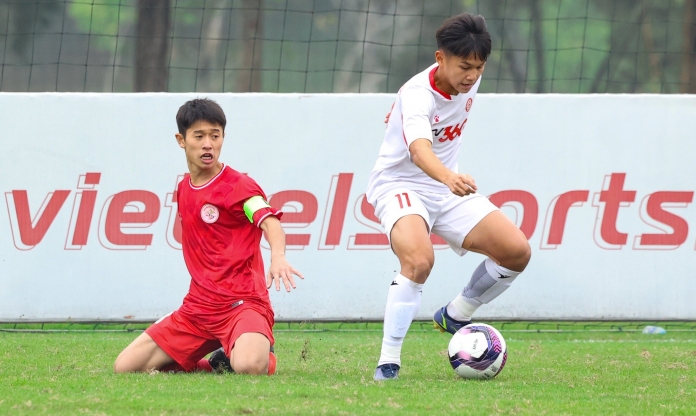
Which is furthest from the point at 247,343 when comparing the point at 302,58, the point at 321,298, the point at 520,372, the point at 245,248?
the point at 302,58

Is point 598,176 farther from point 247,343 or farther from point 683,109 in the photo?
point 247,343

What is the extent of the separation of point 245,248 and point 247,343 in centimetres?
54

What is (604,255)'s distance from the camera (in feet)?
29.3

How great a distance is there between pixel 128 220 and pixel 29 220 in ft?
2.70

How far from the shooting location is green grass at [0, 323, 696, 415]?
4363 mm

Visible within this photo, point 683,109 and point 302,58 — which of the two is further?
point 302,58

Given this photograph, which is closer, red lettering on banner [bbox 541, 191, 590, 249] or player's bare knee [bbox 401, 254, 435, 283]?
player's bare knee [bbox 401, 254, 435, 283]

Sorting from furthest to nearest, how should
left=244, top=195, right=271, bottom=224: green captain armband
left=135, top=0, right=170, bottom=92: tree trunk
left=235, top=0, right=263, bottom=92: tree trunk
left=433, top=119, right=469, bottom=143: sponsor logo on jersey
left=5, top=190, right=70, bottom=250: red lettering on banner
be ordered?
left=235, top=0, right=263, bottom=92: tree trunk < left=135, top=0, right=170, bottom=92: tree trunk < left=5, top=190, right=70, bottom=250: red lettering on banner < left=433, top=119, right=469, bottom=143: sponsor logo on jersey < left=244, top=195, right=271, bottom=224: green captain armband

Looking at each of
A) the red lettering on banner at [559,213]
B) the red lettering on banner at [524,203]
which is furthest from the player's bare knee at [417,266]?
the red lettering on banner at [559,213]

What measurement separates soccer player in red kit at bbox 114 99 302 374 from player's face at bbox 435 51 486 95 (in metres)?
1.19

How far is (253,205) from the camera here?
5.58 metres

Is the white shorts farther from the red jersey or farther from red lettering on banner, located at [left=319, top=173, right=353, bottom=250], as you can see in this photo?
red lettering on banner, located at [left=319, top=173, right=353, bottom=250]

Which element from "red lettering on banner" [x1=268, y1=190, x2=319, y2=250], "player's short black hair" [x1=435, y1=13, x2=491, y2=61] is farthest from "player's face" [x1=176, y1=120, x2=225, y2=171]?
"red lettering on banner" [x1=268, y1=190, x2=319, y2=250]

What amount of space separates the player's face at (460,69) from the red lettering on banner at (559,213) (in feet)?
11.6
